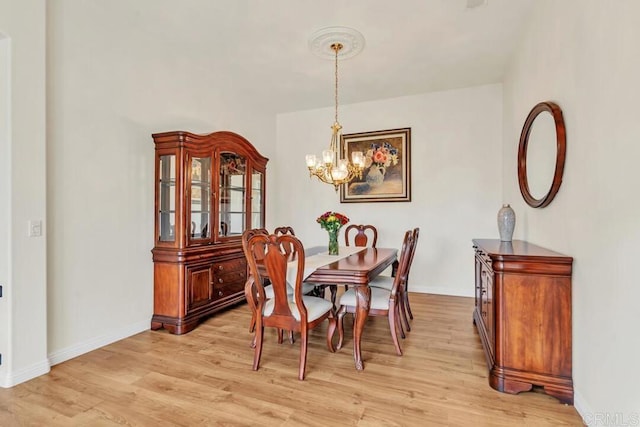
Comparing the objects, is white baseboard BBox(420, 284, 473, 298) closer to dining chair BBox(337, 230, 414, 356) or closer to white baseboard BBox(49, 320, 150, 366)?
dining chair BBox(337, 230, 414, 356)

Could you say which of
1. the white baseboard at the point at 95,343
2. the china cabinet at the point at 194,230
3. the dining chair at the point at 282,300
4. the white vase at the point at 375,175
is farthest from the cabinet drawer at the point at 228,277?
the white vase at the point at 375,175

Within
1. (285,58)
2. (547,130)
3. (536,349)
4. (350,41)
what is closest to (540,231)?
(547,130)

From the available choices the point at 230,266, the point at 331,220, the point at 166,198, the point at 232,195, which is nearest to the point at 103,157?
the point at 166,198

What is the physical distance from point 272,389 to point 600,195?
2.18 meters

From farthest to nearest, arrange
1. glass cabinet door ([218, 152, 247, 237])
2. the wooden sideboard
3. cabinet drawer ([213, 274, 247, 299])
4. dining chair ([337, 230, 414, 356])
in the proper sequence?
glass cabinet door ([218, 152, 247, 237])
cabinet drawer ([213, 274, 247, 299])
dining chair ([337, 230, 414, 356])
the wooden sideboard

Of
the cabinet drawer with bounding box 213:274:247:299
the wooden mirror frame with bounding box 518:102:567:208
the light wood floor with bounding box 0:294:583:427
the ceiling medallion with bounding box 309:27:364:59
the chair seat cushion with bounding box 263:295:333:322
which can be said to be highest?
the ceiling medallion with bounding box 309:27:364:59

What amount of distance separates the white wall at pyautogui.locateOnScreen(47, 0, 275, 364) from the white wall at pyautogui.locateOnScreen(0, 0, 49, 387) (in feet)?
0.62

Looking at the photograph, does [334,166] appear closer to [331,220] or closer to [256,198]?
[331,220]

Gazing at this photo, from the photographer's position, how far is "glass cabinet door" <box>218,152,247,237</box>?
12.9 feet

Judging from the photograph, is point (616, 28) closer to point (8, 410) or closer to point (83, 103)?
point (83, 103)

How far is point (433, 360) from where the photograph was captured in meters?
2.58

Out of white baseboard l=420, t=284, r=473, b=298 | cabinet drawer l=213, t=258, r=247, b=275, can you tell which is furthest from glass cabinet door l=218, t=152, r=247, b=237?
white baseboard l=420, t=284, r=473, b=298

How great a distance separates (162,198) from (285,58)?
2018 mm

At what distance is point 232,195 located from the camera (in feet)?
13.6
